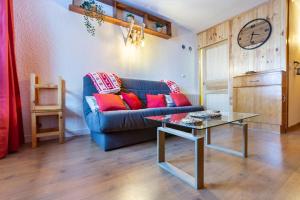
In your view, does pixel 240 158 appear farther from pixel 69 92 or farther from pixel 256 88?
pixel 69 92

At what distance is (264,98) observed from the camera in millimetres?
2637

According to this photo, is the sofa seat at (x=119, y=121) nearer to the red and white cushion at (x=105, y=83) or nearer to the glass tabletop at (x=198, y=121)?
the glass tabletop at (x=198, y=121)

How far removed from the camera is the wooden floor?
983 mm

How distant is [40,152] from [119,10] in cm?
255

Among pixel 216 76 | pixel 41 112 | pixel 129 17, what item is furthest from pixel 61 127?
pixel 216 76

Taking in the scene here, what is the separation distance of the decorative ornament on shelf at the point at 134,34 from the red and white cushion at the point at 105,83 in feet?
2.95

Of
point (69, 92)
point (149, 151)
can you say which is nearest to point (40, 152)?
point (69, 92)

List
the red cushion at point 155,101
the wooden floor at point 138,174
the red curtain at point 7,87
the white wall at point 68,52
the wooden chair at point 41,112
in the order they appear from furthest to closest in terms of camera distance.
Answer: the red cushion at point 155,101 → the white wall at point 68,52 → the wooden chair at point 41,112 → the red curtain at point 7,87 → the wooden floor at point 138,174

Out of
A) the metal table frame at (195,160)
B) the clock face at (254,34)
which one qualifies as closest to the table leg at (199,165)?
the metal table frame at (195,160)

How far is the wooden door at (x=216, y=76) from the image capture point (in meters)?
3.57

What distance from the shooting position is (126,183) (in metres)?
1.11

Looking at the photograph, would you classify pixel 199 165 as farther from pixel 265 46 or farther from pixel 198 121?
pixel 265 46

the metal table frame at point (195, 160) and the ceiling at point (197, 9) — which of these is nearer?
the metal table frame at point (195, 160)

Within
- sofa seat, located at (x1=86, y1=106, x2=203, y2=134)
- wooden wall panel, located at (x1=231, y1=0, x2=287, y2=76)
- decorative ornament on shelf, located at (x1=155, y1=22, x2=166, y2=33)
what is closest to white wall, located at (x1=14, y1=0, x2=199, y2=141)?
decorative ornament on shelf, located at (x1=155, y1=22, x2=166, y2=33)
